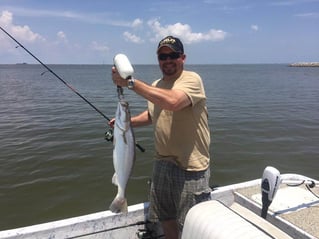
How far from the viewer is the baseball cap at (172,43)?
391cm

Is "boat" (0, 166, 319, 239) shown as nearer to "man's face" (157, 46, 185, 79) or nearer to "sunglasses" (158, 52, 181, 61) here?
"man's face" (157, 46, 185, 79)

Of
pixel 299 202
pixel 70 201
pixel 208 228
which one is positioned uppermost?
pixel 208 228

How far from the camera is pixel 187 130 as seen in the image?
3.92 metres

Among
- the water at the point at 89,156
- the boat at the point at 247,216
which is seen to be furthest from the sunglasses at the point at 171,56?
the water at the point at 89,156

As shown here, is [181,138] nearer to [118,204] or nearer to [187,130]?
[187,130]

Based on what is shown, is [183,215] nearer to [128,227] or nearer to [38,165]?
[128,227]

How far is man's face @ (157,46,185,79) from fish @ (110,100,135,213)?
29.5 inches

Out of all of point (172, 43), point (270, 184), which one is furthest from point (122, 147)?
point (270, 184)

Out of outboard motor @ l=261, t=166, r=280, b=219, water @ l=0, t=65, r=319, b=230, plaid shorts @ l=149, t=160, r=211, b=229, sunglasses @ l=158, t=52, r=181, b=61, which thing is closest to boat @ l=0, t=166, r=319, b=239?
outboard motor @ l=261, t=166, r=280, b=219

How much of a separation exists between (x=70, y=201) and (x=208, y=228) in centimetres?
667

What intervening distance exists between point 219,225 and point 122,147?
1307 mm

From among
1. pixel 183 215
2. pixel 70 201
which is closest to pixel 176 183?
pixel 183 215

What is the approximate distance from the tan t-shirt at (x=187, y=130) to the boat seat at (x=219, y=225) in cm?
77

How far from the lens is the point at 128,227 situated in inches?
193
